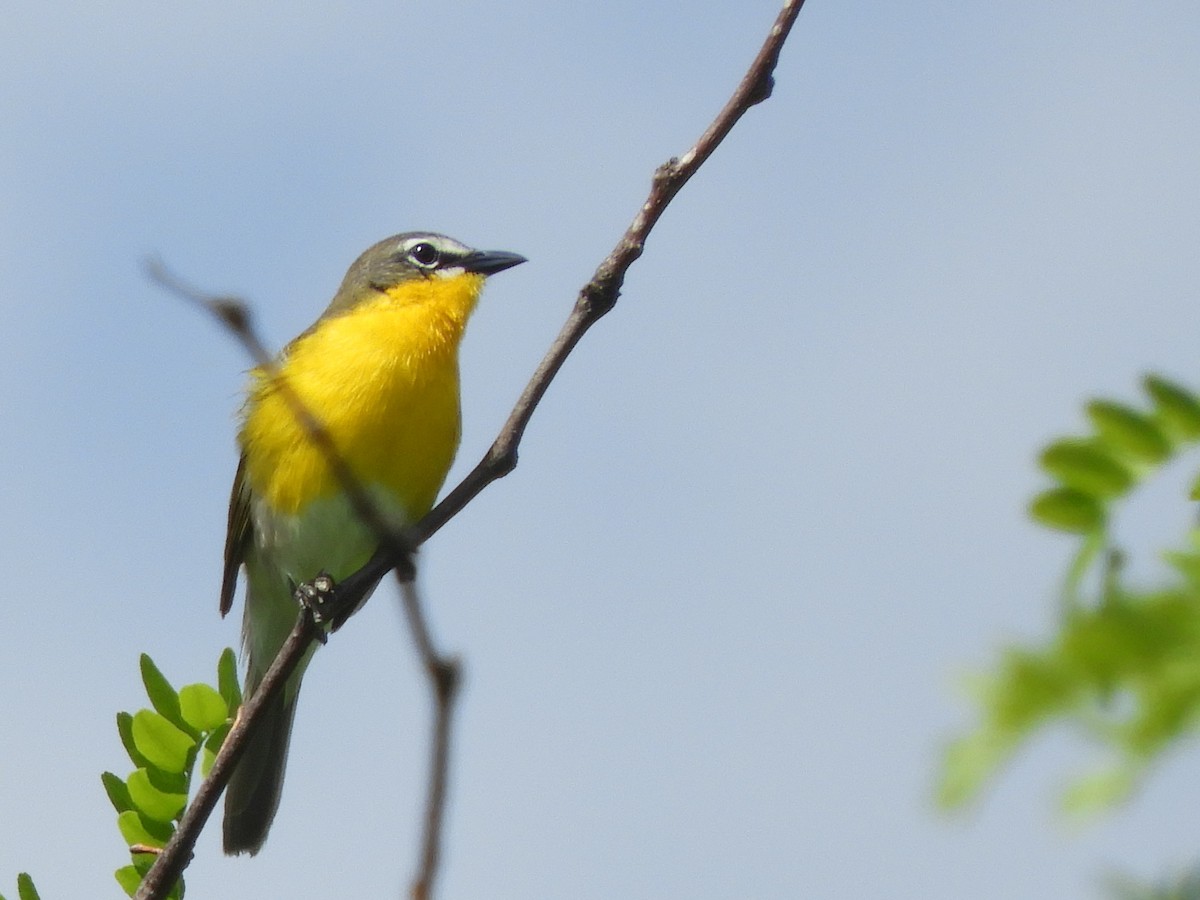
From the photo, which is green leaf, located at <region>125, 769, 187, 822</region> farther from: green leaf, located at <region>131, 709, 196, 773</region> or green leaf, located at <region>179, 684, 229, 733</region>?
green leaf, located at <region>179, 684, 229, 733</region>

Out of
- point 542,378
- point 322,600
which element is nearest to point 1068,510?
point 542,378

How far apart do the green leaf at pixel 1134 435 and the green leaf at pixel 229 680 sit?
10.3ft

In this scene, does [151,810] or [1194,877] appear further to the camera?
[151,810]

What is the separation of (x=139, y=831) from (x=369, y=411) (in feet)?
11.0

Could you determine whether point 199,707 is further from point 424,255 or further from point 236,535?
point 424,255

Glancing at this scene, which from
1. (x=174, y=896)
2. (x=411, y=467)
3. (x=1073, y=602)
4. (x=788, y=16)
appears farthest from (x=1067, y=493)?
(x=411, y=467)

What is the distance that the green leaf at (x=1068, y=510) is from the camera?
1.81 meters

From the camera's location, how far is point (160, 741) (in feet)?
14.2

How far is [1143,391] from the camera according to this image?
6.13 ft

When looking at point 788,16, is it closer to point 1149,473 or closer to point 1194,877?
point 1149,473

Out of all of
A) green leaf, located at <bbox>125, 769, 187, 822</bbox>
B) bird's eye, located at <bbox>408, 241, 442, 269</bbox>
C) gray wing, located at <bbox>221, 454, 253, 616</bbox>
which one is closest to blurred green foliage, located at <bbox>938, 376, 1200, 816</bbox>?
green leaf, located at <bbox>125, 769, 187, 822</bbox>

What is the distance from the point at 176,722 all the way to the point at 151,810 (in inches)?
9.8

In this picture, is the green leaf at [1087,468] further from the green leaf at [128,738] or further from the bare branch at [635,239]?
the green leaf at [128,738]

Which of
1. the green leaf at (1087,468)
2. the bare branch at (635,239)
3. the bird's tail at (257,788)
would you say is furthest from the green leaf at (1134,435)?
the bird's tail at (257,788)
